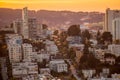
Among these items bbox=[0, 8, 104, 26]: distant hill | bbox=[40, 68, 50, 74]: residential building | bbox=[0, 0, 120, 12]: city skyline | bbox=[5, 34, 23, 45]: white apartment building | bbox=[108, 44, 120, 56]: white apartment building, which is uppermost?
bbox=[0, 0, 120, 12]: city skyline

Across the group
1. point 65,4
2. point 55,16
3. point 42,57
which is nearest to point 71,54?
point 42,57

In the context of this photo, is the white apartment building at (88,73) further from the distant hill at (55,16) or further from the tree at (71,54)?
the distant hill at (55,16)

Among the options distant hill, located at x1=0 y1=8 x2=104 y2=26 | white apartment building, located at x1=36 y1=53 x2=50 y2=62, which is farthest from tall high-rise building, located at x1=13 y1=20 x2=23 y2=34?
white apartment building, located at x1=36 y1=53 x2=50 y2=62

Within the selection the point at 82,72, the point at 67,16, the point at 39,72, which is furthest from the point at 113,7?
Result: the point at 39,72

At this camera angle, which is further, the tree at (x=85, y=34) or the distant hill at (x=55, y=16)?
the tree at (x=85, y=34)

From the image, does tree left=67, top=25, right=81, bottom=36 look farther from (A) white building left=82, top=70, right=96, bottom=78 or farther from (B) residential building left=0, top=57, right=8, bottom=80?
(B) residential building left=0, top=57, right=8, bottom=80

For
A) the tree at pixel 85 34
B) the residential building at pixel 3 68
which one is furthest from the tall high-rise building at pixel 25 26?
the tree at pixel 85 34

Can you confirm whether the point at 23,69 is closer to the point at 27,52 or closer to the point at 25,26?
the point at 27,52
